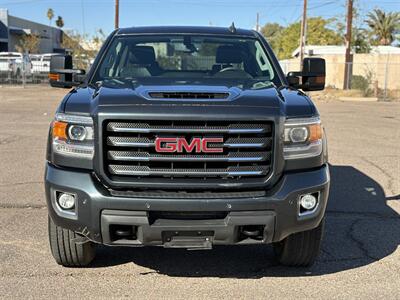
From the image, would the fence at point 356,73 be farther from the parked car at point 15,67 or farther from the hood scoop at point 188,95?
the hood scoop at point 188,95

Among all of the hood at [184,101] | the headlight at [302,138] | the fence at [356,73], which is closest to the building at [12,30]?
the fence at [356,73]

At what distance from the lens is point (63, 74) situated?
5066 millimetres

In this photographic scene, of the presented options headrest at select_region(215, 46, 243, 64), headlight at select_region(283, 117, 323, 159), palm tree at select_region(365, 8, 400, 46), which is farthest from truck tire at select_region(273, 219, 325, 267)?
palm tree at select_region(365, 8, 400, 46)

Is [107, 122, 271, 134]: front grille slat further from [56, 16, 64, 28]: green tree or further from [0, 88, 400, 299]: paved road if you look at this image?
[56, 16, 64, 28]: green tree

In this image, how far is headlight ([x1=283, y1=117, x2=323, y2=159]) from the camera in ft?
12.0

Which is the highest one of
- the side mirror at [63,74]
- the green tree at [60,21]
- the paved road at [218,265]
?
the green tree at [60,21]

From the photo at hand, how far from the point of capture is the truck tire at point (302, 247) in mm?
4160

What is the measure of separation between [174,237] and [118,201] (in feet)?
1.48

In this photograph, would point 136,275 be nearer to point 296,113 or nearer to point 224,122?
point 224,122

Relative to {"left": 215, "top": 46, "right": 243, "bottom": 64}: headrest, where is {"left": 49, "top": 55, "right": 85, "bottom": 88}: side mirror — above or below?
below

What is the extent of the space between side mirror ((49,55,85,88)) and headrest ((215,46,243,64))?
4.32 ft

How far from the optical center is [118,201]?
3498mm

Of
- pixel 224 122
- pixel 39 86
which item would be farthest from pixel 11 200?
pixel 39 86

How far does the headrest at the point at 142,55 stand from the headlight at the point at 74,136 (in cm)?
156
